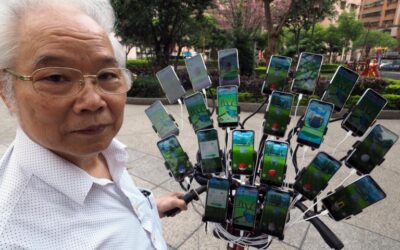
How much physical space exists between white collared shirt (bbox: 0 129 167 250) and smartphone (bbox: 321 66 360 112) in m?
0.93

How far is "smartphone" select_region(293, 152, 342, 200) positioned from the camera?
0.96 m

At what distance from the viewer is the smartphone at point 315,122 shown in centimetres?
101

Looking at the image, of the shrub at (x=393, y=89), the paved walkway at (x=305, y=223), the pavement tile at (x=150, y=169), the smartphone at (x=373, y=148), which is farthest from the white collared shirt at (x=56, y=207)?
the shrub at (x=393, y=89)

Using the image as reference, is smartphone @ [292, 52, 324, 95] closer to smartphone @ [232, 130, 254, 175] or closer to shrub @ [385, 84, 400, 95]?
smartphone @ [232, 130, 254, 175]

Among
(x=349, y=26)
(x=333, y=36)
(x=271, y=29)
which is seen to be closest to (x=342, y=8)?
(x=349, y=26)

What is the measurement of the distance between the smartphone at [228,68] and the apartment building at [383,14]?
6071cm

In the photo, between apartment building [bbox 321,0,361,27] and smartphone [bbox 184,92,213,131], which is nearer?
smartphone [bbox 184,92,213,131]

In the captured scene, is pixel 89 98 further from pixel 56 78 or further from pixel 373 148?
pixel 373 148

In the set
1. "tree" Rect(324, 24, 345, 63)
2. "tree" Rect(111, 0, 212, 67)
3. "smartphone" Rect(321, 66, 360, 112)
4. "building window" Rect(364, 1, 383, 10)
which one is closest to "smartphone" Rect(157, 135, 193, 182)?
"smartphone" Rect(321, 66, 360, 112)

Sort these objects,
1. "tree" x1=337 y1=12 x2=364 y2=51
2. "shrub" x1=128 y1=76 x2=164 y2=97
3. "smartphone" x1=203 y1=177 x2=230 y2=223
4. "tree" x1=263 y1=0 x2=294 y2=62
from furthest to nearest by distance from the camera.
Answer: "tree" x1=337 y1=12 x2=364 y2=51
"shrub" x1=128 y1=76 x2=164 y2=97
"tree" x1=263 y1=0 x2=294 y2=62
"smartphone" x1=203 y1=177 x2=230 y2=223

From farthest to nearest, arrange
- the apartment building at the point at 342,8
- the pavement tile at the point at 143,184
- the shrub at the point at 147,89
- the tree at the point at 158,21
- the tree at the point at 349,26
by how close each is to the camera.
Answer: the tree at the point at 349,26 < the apartment building at the point at 342,8 < the tree at the point at 158,21 < the shrub at the point at 147,89 < the pavement tile at the point at 143,184

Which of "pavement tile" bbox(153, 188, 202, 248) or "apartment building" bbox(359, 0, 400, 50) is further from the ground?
"apartment building" bbox(359, 0, 400, 50)

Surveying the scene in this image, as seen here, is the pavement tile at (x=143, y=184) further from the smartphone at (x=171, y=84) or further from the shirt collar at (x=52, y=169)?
the shirt collar at (x=52, y=169)

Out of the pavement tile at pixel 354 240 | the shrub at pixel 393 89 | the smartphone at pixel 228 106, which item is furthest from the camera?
the shrub at pixel 393 89
